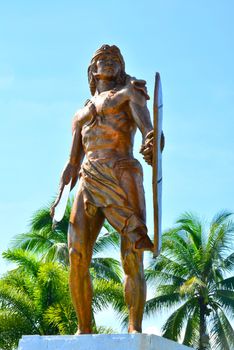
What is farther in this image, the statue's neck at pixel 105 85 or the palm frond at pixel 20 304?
the palm frond at pixel 20 304

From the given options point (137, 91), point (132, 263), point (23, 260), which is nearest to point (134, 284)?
point (132, 263)

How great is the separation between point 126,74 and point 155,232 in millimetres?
1784

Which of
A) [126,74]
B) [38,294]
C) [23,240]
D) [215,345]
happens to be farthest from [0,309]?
[126,74]

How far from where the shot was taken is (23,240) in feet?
87.3

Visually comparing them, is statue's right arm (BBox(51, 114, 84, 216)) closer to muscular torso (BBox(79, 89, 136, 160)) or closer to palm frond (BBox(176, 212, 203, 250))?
muscular torso (BBox(79, 89, 136, 160))

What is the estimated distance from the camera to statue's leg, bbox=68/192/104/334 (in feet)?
27.3

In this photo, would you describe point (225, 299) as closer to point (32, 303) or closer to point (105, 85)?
point (32, 303)

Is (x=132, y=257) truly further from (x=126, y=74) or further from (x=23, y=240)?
(x=23, y=240)

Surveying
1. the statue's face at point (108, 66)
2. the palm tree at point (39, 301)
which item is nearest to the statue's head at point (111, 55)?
the statue's face at point (108, 66)

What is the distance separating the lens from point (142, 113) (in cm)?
851

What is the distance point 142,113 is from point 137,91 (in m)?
0.26

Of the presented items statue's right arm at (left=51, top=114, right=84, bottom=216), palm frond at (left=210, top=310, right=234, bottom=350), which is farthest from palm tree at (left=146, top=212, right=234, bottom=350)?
statue's right arm at (left=51, top=114, right=84, bottom=216)

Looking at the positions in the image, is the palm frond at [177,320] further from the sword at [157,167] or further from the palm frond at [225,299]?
the sword at [157,167]

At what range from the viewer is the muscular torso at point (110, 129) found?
28.1ft
